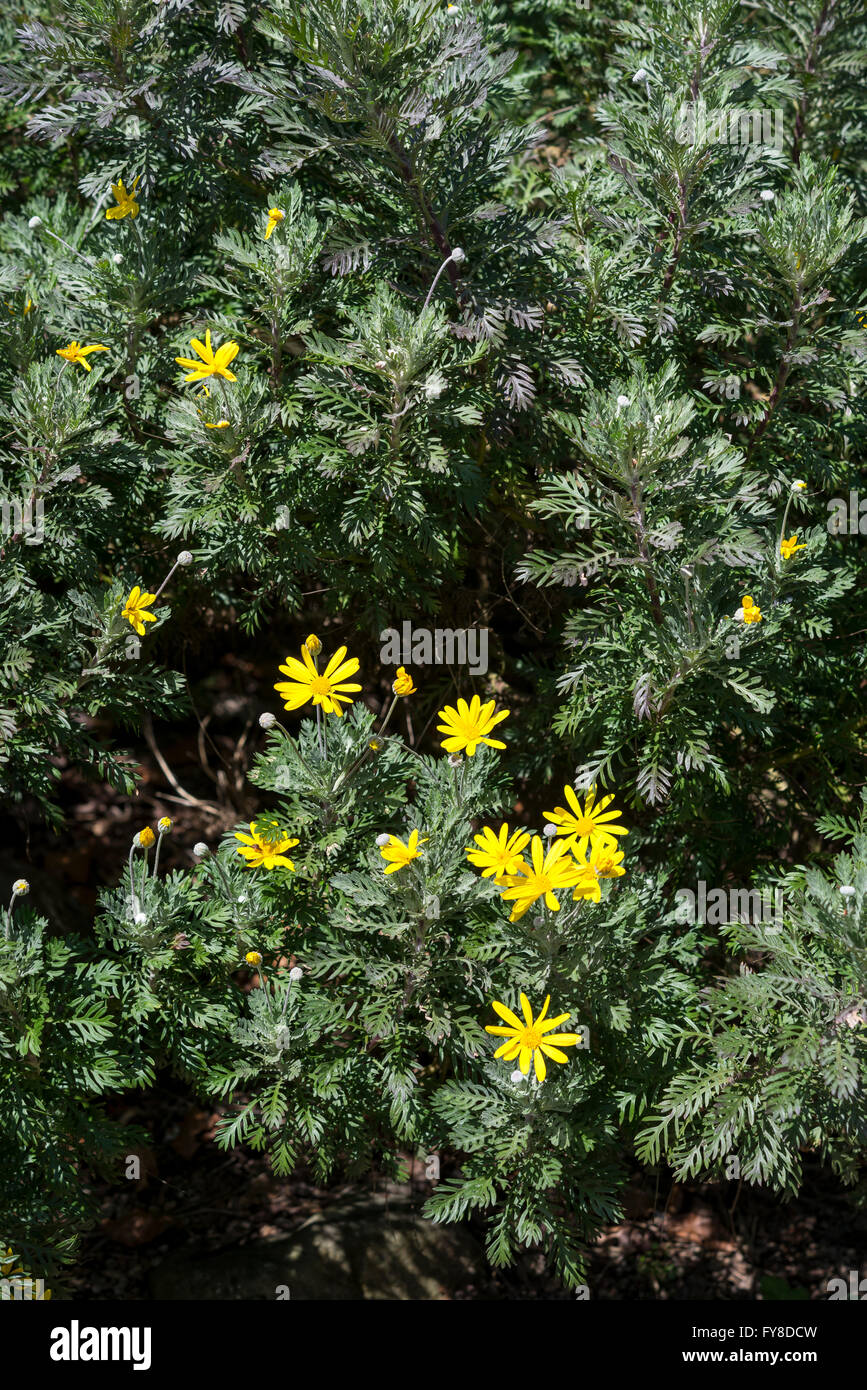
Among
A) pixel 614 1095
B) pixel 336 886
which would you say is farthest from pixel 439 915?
pixel 614 1095

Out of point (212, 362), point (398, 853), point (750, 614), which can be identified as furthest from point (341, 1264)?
point (212, 362)

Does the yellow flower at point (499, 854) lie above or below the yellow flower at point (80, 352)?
below

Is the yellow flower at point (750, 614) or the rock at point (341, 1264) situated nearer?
the yellow flower at point (750, 614)

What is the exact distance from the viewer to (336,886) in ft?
7.30

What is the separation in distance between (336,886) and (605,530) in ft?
3.24

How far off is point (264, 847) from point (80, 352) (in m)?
1.15

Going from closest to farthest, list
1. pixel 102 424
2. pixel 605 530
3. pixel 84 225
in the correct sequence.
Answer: pixel 605 530, pixel 102 424, pixel 84 225

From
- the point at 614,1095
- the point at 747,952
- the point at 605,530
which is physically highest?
the point at 605,530

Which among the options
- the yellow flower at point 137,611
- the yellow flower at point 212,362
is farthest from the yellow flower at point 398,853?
the yellow flower at point 212,362

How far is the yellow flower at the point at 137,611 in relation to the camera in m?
2.42

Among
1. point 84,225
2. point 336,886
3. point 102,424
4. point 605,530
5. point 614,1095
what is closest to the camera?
point 336,886

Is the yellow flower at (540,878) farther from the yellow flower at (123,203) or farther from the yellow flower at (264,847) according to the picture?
the yellow flower at (123,203)

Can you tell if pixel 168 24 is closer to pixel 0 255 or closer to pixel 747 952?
pixel 0 255

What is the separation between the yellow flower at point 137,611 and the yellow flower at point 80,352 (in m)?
0.52
